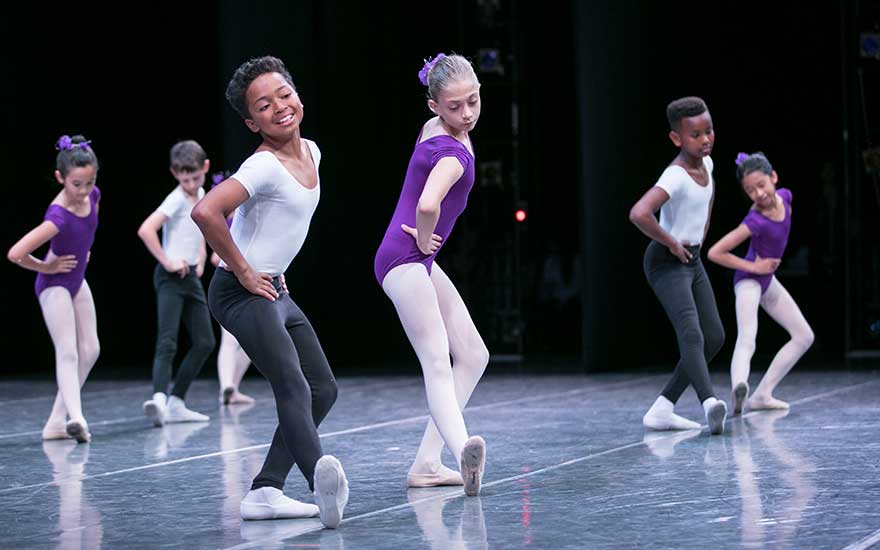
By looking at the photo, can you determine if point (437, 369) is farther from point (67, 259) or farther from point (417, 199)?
point (67, 259)

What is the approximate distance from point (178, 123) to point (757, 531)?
1088 cm

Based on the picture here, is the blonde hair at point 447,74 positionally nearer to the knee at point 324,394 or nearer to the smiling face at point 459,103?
the smiling face at point 459,103

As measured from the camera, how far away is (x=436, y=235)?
199 inches

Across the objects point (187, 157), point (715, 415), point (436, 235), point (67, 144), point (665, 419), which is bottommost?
point (665, 419)

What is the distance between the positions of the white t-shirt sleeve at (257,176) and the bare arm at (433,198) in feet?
1.93

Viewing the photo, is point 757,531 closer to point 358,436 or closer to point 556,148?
point 358,436

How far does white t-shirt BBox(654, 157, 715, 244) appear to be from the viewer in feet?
23.1

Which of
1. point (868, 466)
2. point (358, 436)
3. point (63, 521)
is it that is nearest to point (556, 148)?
point (358, 436)

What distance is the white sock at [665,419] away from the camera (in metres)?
7.00

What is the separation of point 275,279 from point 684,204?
9.92ft

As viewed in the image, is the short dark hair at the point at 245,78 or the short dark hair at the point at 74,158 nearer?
the short dark hair at the point at 245,78

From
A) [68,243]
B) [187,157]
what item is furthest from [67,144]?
[187,157]

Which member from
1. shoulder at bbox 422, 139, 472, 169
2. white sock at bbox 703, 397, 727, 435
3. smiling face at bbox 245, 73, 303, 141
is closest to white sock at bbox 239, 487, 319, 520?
smiling face at bbox 245, 73, 303, 141

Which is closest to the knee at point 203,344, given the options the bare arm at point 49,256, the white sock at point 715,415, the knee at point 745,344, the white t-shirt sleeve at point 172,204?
the white t-shirt sleeve at point 172,204
